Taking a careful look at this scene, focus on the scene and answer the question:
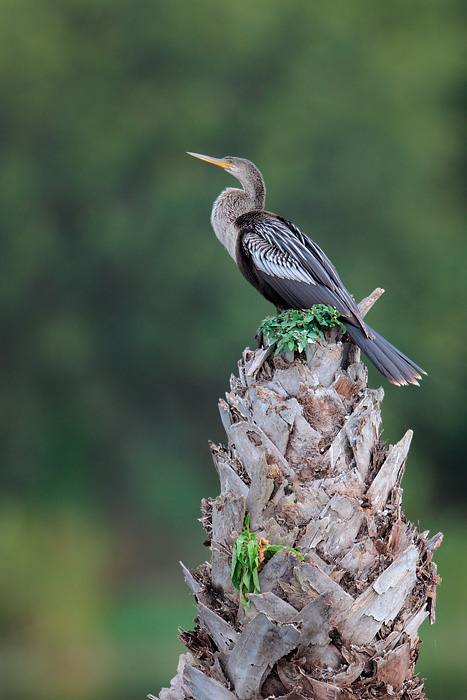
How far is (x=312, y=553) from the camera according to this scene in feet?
3.71

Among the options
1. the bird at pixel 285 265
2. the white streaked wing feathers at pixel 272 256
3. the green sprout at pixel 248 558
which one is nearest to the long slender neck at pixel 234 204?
the bird at pixel 285 265

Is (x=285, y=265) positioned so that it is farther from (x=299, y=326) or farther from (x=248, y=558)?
(x=248, y=558)

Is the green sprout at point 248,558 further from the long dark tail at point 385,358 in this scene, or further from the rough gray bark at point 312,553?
the long dark tail at point 385,358

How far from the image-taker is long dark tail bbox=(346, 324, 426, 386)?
1346 millimetres

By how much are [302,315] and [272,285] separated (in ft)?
0.74

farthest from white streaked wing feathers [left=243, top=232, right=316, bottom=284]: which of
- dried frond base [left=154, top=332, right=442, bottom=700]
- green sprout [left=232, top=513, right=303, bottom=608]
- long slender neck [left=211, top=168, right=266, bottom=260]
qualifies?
green sprout [left=232, top=513, right=303, bottom=608]

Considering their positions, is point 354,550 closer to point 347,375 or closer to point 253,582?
point 253,582

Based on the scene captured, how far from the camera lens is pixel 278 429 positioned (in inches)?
47.2

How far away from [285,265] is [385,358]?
283mm

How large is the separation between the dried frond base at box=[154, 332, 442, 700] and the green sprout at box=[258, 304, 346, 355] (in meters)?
0.02

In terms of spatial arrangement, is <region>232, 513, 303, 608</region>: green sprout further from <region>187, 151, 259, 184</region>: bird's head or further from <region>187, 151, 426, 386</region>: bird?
<region>187, 151, 259, 184</region>: bird's head

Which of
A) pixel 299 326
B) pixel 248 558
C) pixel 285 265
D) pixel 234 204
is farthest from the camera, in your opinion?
Answer: pixel 234 204

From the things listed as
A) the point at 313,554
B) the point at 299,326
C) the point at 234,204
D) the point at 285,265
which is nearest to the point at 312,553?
the point at 313,554

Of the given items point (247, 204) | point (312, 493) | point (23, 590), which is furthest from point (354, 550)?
point (23, 590)
